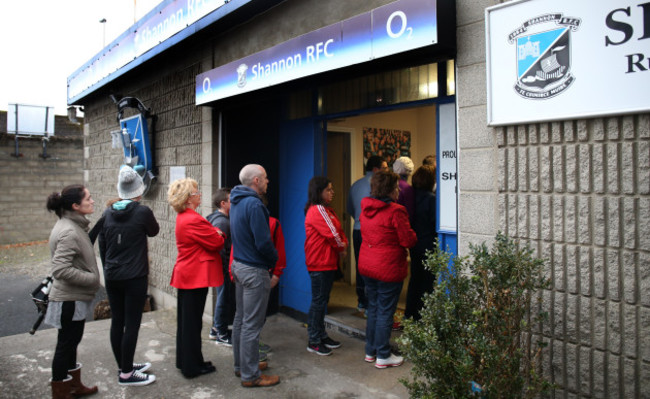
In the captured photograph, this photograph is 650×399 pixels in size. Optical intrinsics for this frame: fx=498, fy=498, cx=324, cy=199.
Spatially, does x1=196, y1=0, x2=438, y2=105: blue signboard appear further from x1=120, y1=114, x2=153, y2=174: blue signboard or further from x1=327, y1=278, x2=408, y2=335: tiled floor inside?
x1=327, y1=278, x2=408, y2=335: tiled floor inside

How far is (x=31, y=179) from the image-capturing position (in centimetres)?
1546

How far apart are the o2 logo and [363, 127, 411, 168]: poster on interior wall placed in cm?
392

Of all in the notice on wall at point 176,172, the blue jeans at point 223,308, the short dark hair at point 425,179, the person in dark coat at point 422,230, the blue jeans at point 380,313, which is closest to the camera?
the blue jeans at point 380,313

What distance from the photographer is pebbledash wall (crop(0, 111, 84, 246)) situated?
15.1 metres

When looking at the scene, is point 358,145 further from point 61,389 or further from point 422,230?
point 61,389

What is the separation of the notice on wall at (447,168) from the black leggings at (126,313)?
2.77m

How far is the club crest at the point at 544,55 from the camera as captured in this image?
9.41 ft

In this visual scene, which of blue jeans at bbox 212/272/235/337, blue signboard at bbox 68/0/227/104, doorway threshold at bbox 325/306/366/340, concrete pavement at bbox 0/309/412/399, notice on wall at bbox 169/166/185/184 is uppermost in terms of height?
blue signboard at bbox 68/0/227/104

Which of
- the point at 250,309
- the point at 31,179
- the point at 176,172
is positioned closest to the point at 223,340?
the point at 250,309

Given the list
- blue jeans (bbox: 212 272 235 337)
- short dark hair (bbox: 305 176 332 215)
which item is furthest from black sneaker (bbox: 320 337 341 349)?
short dark hair (bbox: 305 176 332 215)

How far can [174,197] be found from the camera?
4.28 metres

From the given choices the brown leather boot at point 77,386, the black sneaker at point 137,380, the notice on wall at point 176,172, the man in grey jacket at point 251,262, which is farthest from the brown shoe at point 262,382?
the notice on wall at point 176,172

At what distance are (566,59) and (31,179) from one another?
645 inches

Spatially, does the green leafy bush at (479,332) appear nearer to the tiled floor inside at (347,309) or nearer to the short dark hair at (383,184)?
the short dark hair at (383,184)
